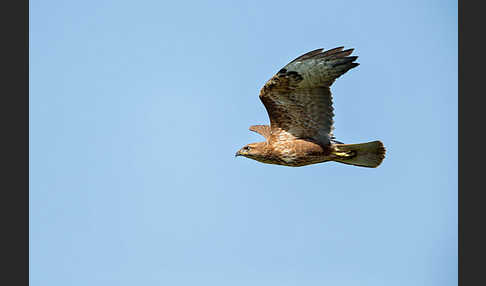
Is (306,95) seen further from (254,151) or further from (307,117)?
(254,151)

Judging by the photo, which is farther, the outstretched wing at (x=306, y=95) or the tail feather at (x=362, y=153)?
the tail feather at (x=362, y=153)

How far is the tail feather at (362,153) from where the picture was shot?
470 inches

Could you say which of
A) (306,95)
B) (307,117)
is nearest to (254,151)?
(307,117)

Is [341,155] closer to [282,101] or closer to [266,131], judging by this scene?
[282,101]

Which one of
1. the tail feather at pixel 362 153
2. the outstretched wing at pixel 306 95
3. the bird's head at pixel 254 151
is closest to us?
the outstretched wing at pixel 306 95

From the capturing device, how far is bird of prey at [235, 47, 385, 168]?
11.3 m

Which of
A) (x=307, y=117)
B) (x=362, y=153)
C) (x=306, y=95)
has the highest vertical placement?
(x=306, y=95)

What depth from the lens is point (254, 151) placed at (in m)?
12.5

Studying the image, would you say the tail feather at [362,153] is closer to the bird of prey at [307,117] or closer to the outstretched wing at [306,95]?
the bird of prey at [307,117]

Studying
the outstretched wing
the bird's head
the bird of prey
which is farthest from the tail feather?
the bird's head

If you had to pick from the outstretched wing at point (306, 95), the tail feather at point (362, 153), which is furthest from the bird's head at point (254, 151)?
the tail feather at point (362, 153)

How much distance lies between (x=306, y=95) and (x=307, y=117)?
1.40 feet

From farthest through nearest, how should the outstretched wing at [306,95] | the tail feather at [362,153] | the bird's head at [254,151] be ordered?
1. the bird's head at [254,151]
2. the tail feather at [362,153]
3. the outstretched wing at [306,95]

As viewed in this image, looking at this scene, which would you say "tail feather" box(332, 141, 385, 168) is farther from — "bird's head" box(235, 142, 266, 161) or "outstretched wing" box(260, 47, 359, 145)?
"bird's head" box(235, 142, 266, 161)
